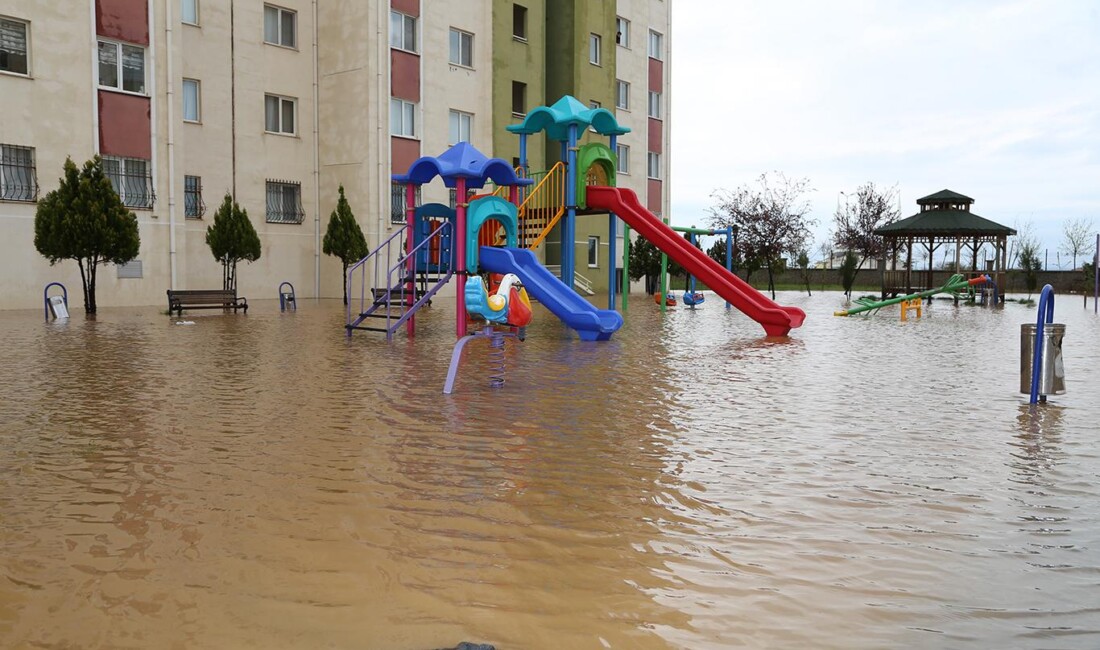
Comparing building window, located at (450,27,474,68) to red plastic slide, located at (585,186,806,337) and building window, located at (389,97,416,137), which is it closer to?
building window, located at (389,97,416,137)

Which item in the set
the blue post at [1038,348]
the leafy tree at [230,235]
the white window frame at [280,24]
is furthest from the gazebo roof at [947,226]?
the blue post at [1038,348]

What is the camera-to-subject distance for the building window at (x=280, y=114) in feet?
111

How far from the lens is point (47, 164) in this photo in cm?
2566

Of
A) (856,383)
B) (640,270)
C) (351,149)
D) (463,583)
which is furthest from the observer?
(640,270)

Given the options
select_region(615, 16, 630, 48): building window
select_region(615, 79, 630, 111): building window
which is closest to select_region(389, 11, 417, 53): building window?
select_region(615, 79, 630, 111): building window

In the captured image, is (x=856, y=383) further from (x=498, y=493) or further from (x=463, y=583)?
(x=463, y=583)

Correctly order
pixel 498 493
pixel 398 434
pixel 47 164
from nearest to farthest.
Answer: pixel 498 493
pixel 398 434
pixel 47 164

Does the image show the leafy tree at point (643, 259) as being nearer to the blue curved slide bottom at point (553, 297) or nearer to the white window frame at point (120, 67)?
the white window frame at point (120, 67)

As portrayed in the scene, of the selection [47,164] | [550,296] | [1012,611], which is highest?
[47,164]

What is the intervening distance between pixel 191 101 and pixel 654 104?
87.1ft

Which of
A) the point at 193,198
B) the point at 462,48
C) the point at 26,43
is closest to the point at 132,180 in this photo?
the point at 193,198

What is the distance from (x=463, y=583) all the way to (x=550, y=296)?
1336 centimetres

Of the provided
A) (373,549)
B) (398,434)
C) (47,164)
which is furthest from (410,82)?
(373,549)

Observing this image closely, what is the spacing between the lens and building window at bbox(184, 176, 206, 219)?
102 feet
